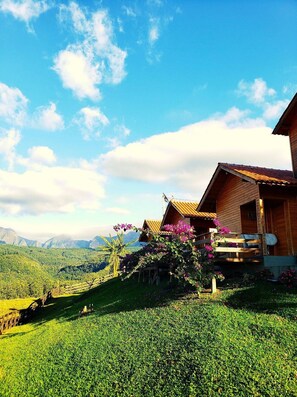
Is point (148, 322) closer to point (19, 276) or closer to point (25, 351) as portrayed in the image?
point (25, 351)

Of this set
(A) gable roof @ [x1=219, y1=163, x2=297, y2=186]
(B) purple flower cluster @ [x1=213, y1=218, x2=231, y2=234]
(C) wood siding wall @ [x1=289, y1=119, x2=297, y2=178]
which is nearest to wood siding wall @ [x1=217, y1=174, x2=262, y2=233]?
(A) gable roof @ [x1=219, y1=163, x2=297, y2=186]

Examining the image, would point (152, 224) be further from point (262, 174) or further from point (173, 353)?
point (173, 353)

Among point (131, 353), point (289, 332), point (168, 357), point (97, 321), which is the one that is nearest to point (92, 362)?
point (131, 353)

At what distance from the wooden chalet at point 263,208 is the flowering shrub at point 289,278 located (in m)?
1.14

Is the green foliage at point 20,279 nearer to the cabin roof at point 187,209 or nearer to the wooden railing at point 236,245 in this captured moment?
the cabin roof at point 187,209

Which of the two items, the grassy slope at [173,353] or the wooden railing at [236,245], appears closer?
the grassy slope at [173,353]

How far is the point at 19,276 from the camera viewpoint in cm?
14388

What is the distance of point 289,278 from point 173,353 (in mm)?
6913

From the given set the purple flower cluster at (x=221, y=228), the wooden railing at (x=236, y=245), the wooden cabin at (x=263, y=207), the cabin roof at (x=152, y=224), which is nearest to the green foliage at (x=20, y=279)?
the cabin roof at (x=152, y=224)

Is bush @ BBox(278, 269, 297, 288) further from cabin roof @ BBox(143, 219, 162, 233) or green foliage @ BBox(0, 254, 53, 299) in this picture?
green foliage @ BBox(0, 254, 53, 299)

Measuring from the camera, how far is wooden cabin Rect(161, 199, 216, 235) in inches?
1125

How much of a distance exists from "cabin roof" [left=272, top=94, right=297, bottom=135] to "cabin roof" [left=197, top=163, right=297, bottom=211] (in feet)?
7.78

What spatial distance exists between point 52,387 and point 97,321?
4.69 m

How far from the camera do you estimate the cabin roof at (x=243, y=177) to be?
665 inches
